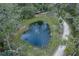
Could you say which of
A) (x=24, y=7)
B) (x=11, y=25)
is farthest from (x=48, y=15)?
(x=11, y=25)

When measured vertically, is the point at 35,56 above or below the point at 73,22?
below

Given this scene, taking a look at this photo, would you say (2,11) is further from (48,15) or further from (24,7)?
(48,15)

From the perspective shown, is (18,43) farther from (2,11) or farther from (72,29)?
(72,29)

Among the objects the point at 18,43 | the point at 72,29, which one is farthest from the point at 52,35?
the point at 18,43

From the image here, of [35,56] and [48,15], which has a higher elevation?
[48,15]

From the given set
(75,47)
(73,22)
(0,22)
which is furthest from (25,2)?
(75,47)

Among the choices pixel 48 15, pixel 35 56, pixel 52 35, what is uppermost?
pixel 48 15
